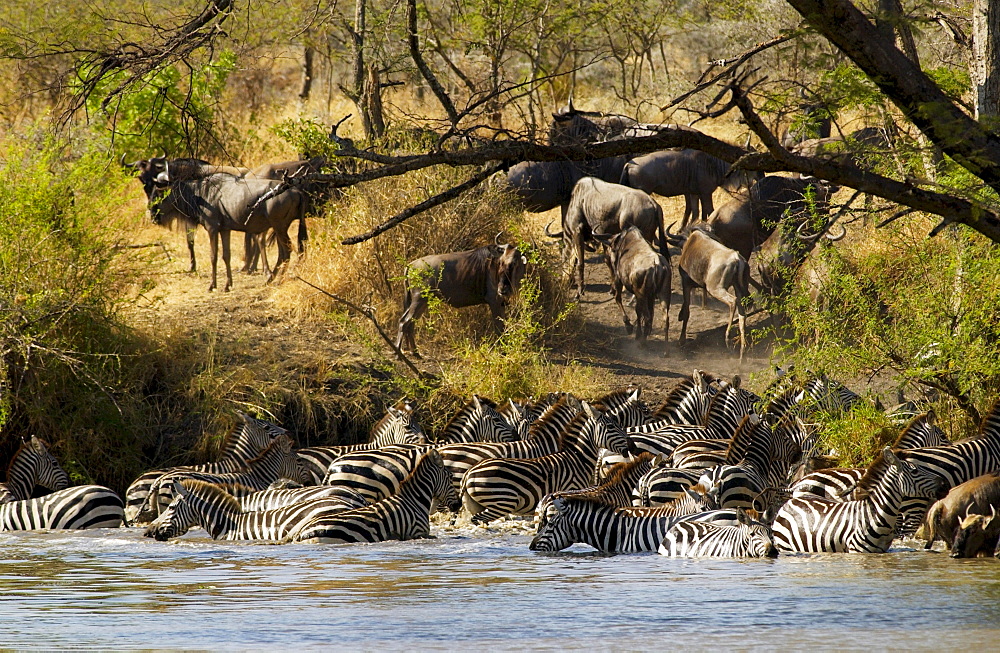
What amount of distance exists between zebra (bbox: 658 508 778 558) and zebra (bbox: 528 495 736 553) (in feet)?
0.78

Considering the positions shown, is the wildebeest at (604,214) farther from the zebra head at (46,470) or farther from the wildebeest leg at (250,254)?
the zebra head at (46,470)

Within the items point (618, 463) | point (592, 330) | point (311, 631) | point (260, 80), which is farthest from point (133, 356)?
point (260, 80)

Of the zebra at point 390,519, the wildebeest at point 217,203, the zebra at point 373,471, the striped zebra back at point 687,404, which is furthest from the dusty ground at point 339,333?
the zebra at point 390,519

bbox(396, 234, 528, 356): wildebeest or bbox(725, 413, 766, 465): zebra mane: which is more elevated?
bbox(396, 234, 528, 356): wildebeest

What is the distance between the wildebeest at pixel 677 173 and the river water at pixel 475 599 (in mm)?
12867

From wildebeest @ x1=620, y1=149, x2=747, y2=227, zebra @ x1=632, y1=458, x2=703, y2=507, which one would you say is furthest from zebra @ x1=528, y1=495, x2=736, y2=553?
wildebeest @ x1=620, y1=149, x2=747, y2=227

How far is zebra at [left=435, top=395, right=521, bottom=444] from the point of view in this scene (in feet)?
47.3

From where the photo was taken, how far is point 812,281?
16156mm

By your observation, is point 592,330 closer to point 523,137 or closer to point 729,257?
point 729,257

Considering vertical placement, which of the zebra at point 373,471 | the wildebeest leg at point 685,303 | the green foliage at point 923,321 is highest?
the wildebeest leg at point 685,303

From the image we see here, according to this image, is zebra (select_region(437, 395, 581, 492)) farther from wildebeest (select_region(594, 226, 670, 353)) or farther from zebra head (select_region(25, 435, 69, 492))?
wildebeest (select_region(594, 226, 670, 353))

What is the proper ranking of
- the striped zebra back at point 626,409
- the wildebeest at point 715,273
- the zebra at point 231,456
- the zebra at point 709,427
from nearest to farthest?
the zebra at point 231,456 → the zebra at point 709,427 → the striped zebra back at point 626,409 → the wildebeest at point 715,273

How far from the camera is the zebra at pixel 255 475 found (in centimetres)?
1200

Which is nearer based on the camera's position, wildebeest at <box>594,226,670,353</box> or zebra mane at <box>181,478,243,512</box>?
zebra mane at <box>181,478,243,512</box>
